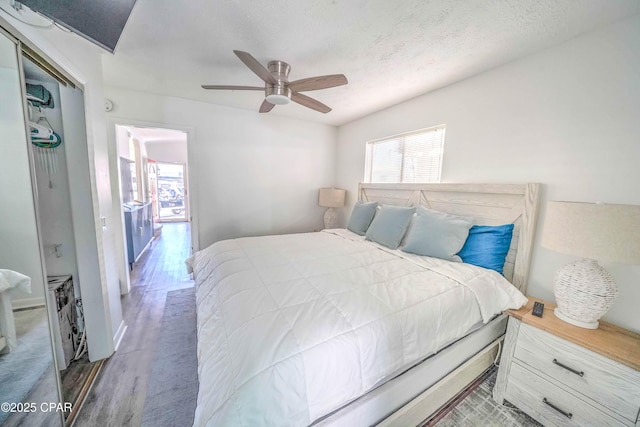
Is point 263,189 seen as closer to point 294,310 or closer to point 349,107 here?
point 349,107

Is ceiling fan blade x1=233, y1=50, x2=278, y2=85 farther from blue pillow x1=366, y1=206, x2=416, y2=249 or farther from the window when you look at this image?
the window

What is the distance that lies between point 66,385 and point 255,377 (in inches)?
63.3

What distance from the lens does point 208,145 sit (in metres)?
3.07

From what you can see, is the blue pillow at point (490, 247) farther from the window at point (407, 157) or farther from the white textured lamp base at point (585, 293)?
the window at point (407, 157)

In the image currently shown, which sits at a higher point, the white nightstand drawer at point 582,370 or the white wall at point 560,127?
the white wall at point 560,127

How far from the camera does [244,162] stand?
332 cm

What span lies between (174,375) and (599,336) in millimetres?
2659

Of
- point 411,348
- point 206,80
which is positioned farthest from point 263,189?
point 411,348

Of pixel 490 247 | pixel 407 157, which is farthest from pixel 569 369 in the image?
pixel 407 157

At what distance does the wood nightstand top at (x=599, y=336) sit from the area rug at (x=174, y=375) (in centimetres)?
216

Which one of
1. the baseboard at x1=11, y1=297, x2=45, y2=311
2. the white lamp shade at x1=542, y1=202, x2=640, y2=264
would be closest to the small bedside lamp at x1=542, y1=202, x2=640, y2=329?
the white lamp shade at x1=542, y1=202, x2=640, y2=264

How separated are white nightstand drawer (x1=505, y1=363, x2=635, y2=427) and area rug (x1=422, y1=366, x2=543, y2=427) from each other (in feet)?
0.24

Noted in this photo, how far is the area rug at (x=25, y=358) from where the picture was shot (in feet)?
3.38

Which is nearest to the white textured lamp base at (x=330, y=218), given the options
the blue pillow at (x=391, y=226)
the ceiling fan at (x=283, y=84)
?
the blue pillow at (x=391, y=226)
